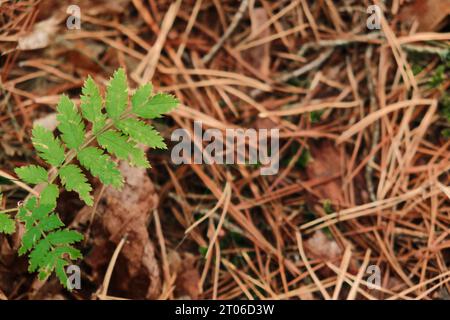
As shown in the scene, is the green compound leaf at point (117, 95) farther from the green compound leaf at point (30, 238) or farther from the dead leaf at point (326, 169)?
the dead leaf at point (326, 169)

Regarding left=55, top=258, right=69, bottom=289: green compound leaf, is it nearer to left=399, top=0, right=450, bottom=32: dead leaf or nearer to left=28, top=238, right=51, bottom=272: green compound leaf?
left=28, top=238, right=51, bottom=272: green compound leaf

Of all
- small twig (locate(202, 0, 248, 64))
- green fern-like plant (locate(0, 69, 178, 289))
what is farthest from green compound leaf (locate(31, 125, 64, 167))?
small twig (locate(202, 0, 248, 64))

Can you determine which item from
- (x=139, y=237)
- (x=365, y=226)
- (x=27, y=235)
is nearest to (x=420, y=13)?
(x=365, y=226)

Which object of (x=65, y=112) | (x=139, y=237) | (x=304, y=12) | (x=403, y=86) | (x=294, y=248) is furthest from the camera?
(x=304, y=12)

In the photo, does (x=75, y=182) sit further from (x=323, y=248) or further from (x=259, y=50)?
(x=259, y=50)

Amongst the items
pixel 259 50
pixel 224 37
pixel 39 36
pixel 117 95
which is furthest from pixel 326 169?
pixel 39 36

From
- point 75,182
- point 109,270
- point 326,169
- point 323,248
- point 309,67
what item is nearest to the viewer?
point 75,182

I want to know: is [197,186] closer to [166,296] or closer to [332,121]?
[166,296]
